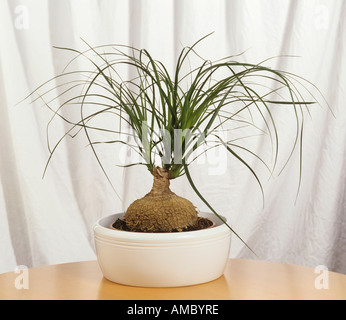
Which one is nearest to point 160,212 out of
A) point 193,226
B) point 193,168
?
point 193,226

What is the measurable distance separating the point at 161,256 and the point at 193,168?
1.05 meters

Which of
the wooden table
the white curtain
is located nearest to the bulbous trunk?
the wooden table

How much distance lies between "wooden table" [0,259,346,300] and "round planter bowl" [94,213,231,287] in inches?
0.8

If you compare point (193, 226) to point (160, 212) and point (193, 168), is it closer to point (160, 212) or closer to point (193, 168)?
point (160, 212)

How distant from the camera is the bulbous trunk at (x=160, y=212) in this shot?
3.16 feet

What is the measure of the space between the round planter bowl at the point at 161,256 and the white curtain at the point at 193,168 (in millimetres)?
971

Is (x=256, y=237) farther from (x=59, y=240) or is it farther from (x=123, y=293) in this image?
(x=123, y=293)

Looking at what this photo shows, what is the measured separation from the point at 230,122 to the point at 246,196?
1.02 feet

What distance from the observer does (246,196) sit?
1.98 metres

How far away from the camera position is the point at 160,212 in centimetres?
97

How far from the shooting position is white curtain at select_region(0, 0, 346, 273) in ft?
5.91

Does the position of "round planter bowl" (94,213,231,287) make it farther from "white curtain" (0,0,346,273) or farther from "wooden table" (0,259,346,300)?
"white curtain" (0,0,346,273)
